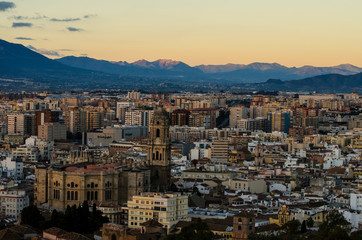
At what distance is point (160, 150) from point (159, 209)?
12.8m

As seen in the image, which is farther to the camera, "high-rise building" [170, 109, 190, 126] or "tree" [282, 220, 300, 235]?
"high-rise building" [170, 109, 190, 126]

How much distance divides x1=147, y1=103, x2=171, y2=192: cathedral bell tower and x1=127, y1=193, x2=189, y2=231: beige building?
1100 cm

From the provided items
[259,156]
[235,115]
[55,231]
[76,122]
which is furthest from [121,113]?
[55,231]

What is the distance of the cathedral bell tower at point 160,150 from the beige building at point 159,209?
36.1ft

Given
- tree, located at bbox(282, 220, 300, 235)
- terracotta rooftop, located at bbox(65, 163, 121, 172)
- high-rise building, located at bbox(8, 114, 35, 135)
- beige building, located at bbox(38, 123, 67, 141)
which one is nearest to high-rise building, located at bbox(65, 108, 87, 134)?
high-rise building, located at bbox(8, 114, 35, 135)

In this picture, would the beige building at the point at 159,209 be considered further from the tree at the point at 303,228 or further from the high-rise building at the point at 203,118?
the high-rise building at the point at 203,118

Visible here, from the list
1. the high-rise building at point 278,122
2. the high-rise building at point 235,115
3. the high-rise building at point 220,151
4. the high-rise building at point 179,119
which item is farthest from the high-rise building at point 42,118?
the high-rise building at point 220,151

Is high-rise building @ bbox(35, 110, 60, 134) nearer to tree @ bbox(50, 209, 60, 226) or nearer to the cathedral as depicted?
the cathedral

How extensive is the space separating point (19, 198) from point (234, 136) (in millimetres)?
61830

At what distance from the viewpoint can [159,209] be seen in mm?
45906

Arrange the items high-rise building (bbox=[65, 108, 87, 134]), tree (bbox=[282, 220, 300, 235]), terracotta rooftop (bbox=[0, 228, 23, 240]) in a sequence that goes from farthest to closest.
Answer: high-rise building (bbox=[65, 108, 87, 134]), tree (bbox=[282, 220, 300, 235]), terracotta rooftop (bbox=[0, 228, 23, 240])

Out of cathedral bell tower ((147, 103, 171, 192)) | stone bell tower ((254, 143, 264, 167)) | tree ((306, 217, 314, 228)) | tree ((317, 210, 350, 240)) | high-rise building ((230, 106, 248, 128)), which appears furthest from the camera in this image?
high-rise building ((230, 106, 248, 128))

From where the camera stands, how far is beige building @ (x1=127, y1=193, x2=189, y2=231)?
4572 centimetres

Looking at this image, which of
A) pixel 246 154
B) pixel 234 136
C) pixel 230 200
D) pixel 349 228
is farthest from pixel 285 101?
pixel 349 228
